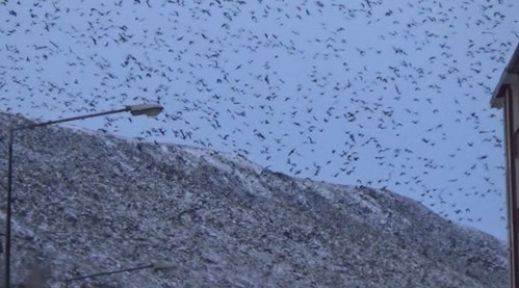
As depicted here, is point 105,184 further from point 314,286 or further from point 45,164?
point 314,286

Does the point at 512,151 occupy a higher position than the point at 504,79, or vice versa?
the point at 504,79

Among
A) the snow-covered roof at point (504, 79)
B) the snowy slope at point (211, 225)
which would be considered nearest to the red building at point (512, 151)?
the snow-covered roof at point (504, 79)

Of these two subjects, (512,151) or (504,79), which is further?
(512,151)

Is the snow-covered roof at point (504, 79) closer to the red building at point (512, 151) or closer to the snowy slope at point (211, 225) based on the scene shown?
the red building at point (512, 151)

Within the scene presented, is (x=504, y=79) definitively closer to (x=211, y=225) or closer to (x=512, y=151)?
(x=512, y=151)

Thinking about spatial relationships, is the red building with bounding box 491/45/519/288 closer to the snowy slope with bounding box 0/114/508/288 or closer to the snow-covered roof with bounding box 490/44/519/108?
the snow-covered roof with bounding box 490/44/519/108

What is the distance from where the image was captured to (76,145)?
224 ft

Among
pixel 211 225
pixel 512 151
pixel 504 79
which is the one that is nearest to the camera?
pixel 504 79

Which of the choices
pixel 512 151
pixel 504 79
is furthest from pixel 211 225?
pixel 504 79

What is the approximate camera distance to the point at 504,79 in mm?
27625

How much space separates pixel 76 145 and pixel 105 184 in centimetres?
427

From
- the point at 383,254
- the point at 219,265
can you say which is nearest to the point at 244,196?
the point at 383,254

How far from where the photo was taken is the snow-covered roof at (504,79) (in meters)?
25.8

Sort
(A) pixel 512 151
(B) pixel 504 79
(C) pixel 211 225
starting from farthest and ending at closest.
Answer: (C) pixel 211 225, (A) pixel 512 151, (B) pixel 504 79
